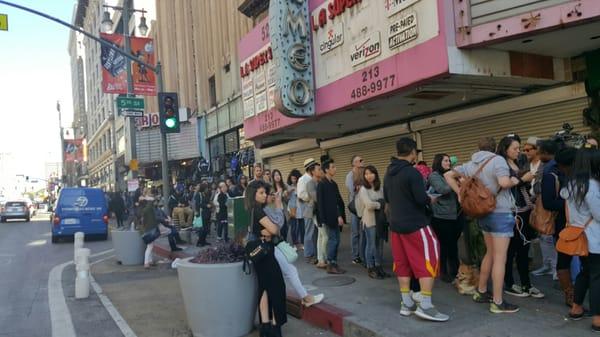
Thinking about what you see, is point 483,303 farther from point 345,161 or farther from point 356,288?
point 345,161

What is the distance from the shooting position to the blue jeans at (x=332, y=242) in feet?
26.2

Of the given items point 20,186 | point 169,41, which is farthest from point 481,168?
point 20,186

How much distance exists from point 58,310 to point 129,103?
378 inches

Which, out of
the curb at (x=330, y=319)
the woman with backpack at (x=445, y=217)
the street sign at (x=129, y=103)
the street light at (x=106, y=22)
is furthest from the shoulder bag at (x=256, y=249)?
the street light at (x=106, y=22)

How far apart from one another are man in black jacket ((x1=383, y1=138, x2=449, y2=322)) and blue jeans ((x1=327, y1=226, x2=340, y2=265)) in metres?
2.59

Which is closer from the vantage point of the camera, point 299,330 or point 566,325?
point 566,325

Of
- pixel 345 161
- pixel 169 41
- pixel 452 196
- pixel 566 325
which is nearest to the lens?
pixel 566 325

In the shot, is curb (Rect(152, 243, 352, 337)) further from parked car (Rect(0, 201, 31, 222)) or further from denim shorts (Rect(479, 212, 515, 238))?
parked car (Rect(0, 201, 31, 222))

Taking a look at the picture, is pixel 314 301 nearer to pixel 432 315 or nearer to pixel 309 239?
pixel 432 315

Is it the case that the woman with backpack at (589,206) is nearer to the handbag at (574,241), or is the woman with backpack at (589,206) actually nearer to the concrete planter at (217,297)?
the handbag at (574,241)

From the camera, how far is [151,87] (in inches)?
752

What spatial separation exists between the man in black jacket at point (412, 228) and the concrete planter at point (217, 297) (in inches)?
65.8

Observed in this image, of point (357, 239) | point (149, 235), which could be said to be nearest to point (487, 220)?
point (357, 239)

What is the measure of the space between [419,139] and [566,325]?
279 inches
